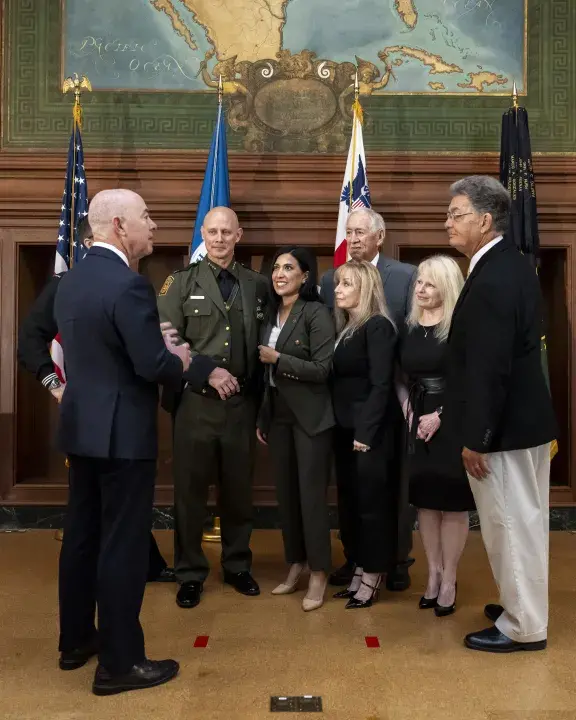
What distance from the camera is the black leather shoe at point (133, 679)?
2.79m

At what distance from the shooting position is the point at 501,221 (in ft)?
10.6

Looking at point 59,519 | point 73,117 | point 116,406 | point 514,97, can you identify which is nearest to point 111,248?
point 116,406

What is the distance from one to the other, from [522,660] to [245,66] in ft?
13.6

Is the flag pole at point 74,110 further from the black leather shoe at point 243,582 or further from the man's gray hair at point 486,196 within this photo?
the man's gray hair at point 486,196

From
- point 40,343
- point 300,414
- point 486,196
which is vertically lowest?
point 300,414

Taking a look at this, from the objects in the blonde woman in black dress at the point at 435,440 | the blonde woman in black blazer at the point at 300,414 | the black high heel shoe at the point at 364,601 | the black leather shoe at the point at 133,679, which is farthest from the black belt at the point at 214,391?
the black leather shoe at the point at 133,679

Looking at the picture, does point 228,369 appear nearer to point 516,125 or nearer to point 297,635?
point 297,635

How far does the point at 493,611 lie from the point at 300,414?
1.18 m

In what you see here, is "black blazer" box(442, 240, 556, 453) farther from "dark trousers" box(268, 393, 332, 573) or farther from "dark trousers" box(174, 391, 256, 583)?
"dark trousers" box(174, 391, 256, 583)

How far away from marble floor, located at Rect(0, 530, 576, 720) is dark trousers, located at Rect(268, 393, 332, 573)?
9.9 inches

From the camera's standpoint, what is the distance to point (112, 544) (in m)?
2.82

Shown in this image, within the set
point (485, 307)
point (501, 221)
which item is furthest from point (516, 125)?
point (485, 307)

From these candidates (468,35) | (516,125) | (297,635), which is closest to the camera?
(297,635)

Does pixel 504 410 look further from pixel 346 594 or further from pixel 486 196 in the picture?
pixel 346 594
